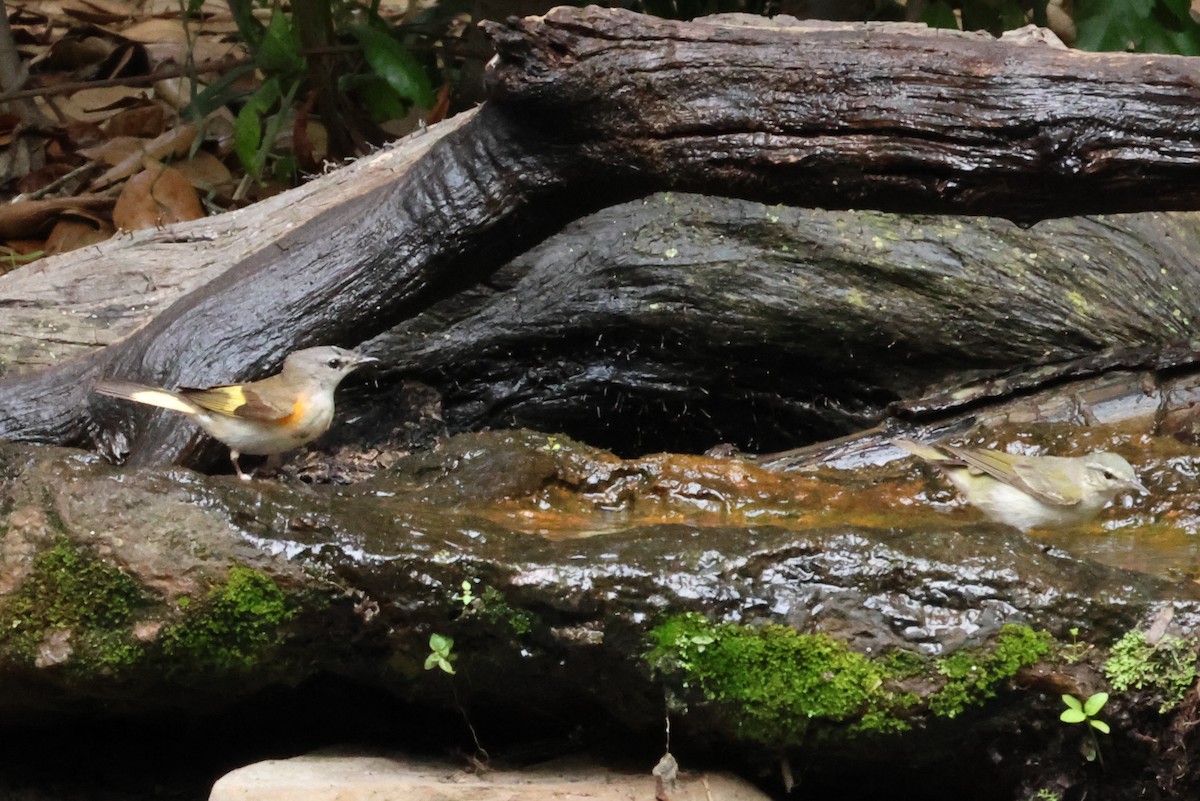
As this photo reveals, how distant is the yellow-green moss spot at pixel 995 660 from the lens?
296 cm

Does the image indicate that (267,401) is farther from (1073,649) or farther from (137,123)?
(137,123)

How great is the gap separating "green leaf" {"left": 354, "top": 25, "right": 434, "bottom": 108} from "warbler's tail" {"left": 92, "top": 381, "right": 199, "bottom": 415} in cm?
354

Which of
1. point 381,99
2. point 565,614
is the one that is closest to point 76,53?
point 381,99

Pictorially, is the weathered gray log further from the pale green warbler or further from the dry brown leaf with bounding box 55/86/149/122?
the dry brown leaf with bounding box 55/86/149/122

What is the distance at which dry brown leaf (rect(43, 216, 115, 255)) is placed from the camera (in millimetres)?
7625

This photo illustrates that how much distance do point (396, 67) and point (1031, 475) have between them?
4635 millimetres

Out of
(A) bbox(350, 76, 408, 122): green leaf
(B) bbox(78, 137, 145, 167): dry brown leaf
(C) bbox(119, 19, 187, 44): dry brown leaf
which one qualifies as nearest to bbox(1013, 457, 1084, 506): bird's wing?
(A) bbox(350, 76, 408, 122): green leaf

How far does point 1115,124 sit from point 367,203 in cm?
249

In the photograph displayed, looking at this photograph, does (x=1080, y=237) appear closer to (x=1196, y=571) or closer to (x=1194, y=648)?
(x=1196, y=571)

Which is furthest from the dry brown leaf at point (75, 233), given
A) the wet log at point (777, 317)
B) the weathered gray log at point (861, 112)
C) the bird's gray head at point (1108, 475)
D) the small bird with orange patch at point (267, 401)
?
the bird's gray head at point (1108, 475)

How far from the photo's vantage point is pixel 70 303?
19.0 feet

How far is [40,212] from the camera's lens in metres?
7.67

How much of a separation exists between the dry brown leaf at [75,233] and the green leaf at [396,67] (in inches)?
76.3

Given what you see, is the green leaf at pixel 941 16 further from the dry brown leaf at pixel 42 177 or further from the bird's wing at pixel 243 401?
the dry brown leaf at pixel 42 177
